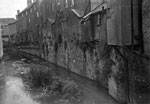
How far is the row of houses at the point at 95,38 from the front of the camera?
23.7 feet

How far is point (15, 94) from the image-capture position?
456 inches

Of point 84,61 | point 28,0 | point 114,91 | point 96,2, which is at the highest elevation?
point 28,0

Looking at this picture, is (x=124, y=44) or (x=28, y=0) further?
(x=28, y=0)

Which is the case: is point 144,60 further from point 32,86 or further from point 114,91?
point 32,86

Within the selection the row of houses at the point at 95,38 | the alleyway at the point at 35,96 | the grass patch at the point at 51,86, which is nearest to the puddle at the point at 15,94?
the alleyway at the point at 35,96

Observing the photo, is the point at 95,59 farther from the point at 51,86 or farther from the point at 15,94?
the point at 15,94

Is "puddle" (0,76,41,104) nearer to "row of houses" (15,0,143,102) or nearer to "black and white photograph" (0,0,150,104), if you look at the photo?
"black and white photograph" (0,0,150,104)

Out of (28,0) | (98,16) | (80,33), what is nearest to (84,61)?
(80,33)

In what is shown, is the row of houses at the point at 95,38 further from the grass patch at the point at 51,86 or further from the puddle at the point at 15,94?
the puddle at the point at 15,94

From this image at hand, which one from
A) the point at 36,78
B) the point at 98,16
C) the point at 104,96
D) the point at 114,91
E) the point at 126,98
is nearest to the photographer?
the point at 126,98

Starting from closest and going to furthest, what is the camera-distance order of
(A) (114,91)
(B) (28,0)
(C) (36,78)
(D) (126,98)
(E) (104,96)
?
(D) (126,98), (A) (114,91), (E) (104,96), (C) (36,78), (B) (28,0)

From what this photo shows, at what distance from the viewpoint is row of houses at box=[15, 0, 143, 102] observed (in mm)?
7223

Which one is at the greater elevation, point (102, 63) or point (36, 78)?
point (102, 63)

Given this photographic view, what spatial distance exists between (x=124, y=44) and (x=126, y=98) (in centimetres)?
274
